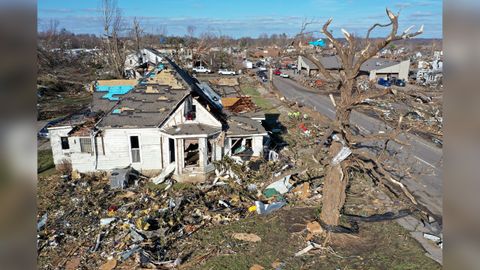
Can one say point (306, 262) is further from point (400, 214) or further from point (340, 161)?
point (400, 214)

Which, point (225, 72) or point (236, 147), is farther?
point (225, 72)

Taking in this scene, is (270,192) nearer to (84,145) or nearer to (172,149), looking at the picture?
(172,149)

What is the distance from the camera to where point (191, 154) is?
17.8 m

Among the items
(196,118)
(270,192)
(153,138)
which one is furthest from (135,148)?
(270,192)

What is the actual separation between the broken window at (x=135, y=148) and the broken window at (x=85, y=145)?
6.84ft

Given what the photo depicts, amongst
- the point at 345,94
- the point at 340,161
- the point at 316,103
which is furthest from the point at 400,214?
the point at 316,103

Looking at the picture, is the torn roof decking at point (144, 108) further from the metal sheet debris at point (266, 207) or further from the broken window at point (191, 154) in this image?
the metal sheet debris at point (266, 207)

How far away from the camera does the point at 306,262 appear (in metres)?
9.98

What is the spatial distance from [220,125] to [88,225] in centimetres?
765

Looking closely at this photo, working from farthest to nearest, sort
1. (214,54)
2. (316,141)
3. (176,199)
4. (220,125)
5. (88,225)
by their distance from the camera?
(214,54) < (316,141) < (220,125) < (176,199) < (88,225)

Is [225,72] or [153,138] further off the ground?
[225,72]

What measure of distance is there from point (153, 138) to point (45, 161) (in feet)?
22.1

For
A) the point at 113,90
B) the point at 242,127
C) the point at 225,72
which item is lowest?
the point at 242,127

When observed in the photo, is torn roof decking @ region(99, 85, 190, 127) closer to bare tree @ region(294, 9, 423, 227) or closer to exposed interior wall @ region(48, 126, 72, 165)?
exposed interior wall @ region(48, 126, 72, 165)
